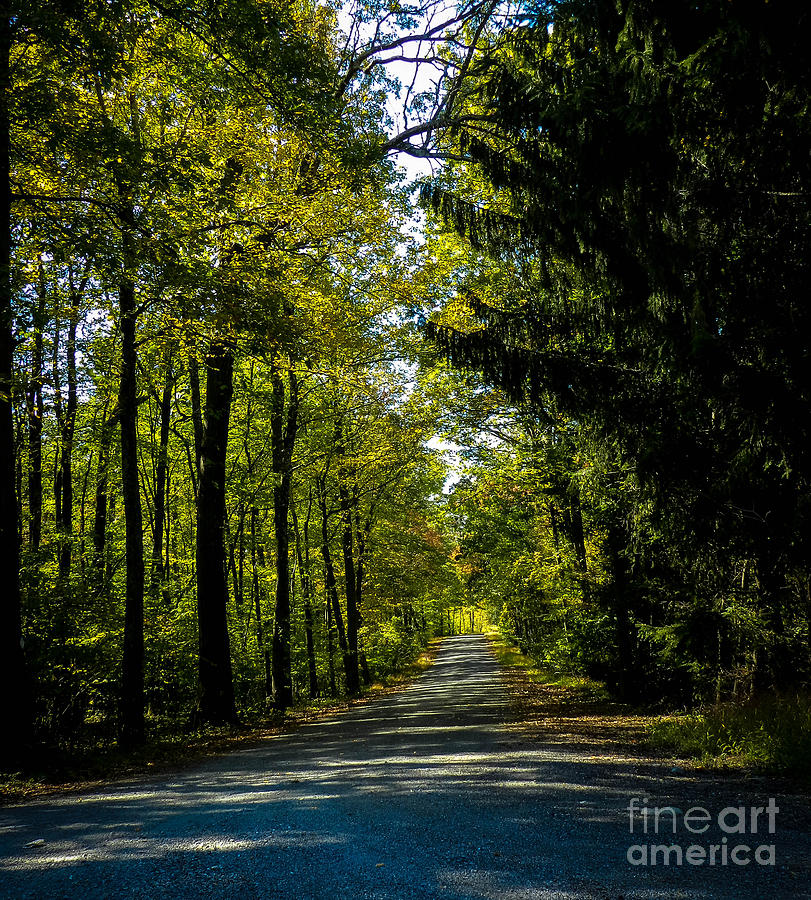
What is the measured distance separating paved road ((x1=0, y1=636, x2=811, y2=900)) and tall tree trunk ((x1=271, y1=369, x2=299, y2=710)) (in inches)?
312

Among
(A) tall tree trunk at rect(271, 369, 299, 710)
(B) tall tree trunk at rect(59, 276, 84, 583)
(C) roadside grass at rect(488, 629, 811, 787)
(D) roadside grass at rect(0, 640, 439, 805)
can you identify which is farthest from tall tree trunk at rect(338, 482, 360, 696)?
(C) roadside grass at rect(488, 629, 811, 787)

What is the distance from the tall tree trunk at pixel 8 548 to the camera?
7336 millimetres

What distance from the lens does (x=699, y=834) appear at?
13.9 ft

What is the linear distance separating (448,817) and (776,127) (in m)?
6.71

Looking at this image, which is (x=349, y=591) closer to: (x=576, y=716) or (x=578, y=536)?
(x=578, y=536)

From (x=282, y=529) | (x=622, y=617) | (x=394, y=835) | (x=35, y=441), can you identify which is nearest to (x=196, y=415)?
(x=282, y=529)

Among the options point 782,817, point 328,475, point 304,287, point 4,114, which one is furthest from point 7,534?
point 328,475

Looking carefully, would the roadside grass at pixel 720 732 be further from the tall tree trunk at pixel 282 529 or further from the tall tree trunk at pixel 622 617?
the tall tree trunk at pixel 282 529

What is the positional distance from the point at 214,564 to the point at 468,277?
874 cm

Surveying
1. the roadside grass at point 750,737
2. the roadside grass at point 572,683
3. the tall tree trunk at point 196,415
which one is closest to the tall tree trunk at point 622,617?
the roadside grass at point 572,683

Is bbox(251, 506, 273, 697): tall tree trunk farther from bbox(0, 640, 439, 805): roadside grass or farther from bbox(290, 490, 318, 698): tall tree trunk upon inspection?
bbox(0, 640, 439, 805): roadside grass

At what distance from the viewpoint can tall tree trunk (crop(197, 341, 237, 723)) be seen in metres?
11.7

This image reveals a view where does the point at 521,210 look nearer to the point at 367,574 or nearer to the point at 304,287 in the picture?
the point at 304,287

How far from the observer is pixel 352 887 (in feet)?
11.4
